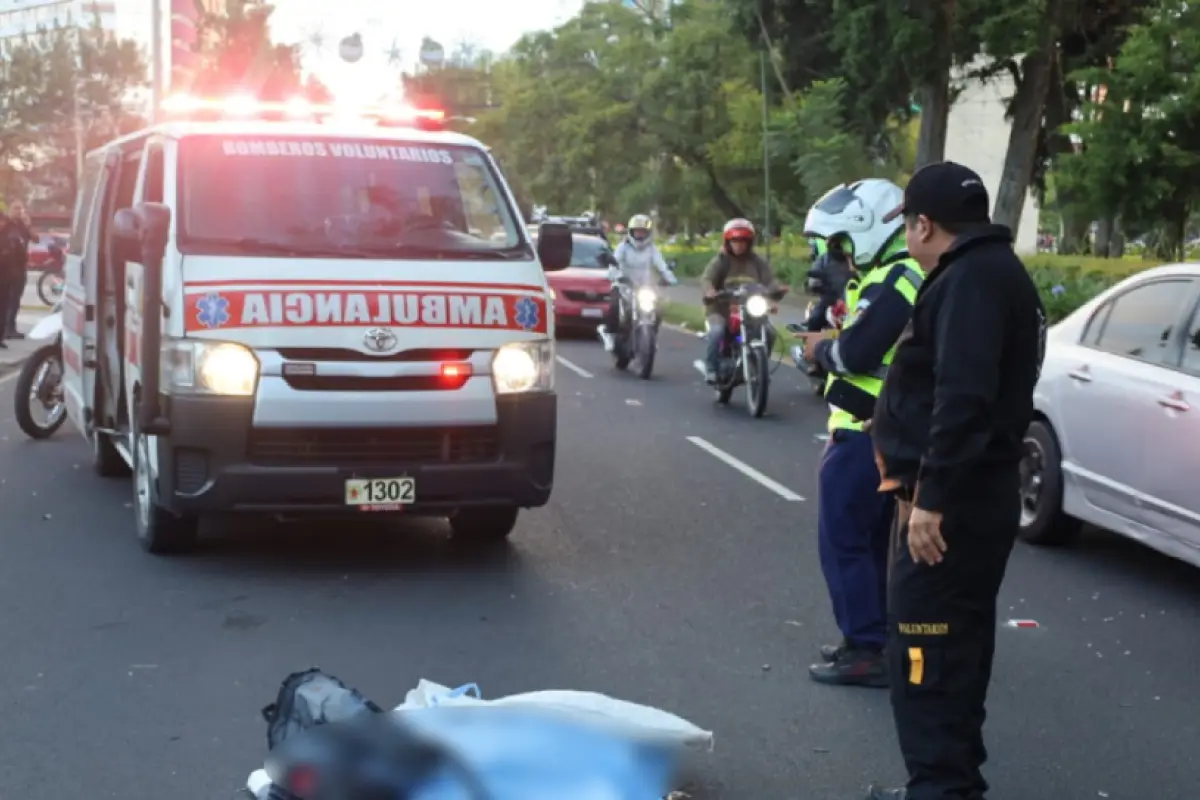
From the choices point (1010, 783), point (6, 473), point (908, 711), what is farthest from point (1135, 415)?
point (6, 473)

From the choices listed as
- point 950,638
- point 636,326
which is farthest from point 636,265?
point 950,638

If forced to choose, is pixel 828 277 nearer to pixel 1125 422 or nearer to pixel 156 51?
pixel 1125 422

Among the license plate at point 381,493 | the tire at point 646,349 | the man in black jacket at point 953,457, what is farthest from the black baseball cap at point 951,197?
the tire at point 646,349

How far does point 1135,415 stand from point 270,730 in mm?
4612

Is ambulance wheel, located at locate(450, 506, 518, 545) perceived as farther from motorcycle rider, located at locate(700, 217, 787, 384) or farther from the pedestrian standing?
the pedestrian standing

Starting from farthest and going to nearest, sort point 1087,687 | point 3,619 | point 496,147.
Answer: point 496,147 → point 3,619 → point 1087,687

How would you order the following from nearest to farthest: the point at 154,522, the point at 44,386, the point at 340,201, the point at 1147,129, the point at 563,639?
1. the point at 563,639
2. the point at 154,522
3. the point at 340,201
4. the point at 44,386
5. the point at 1147,129

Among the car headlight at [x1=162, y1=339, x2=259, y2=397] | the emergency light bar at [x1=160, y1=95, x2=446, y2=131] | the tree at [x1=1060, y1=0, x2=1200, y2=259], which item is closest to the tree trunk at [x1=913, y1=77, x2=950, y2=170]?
the tree at [x1=1060, y1=0, x2=1200, y2=259]

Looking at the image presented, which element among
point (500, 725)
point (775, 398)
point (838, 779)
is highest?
point (500, 725)

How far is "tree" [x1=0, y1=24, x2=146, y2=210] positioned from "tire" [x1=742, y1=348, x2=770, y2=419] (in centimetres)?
6131

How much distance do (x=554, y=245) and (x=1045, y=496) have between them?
2.90 meters

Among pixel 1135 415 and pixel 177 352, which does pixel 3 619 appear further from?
pixel 1135 415

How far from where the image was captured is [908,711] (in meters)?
4.42

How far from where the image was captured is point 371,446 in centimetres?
763
